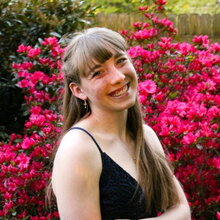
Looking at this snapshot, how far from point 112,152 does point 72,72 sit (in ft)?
1.26

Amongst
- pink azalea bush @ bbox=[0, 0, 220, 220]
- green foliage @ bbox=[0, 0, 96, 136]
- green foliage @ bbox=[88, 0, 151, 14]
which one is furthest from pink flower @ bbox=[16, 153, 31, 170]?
green foliage @ bbox=[88, 0, 151, 14]

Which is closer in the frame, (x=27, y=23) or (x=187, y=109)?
(x=187, y=109)

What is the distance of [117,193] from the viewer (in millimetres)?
2246

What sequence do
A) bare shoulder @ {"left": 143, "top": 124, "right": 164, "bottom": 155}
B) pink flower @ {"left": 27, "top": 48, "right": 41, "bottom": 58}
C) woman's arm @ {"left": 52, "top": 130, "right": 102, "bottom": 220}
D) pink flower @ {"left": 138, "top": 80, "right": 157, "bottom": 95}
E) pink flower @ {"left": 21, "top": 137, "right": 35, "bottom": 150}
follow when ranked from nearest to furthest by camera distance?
woman's arm @ {"left": 52, "top": 130, "right": 102, "bottom": 220}
bare shoulder @ {"left": 143, "top": 124, "right": 164, "bottom": 155}
pink flower @ {"left": 21, "top": 137, "right": 35, "bottom": 150}
pink flower @ {"left": 138, "top": 80, "right": 157, "bottom": 95}
pink flower @ {"left": 27, "top": 48, "right": 41, "bottom": 58}

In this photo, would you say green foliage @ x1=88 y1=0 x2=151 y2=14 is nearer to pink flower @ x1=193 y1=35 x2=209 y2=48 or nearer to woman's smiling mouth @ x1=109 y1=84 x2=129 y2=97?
pink flower @ x1=193 y1=35 x2=209 y2=48

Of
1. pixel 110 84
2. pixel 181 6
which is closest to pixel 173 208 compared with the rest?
pixel 110 84

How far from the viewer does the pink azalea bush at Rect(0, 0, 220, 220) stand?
314cm

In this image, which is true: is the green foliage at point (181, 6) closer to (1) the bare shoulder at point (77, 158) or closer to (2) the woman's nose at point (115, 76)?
(2) the woman's nose at point (115, 76)

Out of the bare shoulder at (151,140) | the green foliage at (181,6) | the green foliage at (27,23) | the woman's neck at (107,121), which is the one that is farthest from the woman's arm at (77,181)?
the green foliage at (181,6)

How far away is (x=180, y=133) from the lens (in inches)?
124

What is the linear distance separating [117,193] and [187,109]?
1171mm

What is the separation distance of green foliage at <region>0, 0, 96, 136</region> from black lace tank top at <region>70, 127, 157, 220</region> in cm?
239

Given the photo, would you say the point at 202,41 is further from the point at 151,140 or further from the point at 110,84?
the point at 110,84

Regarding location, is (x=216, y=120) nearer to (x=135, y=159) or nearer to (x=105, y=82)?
(x=135, y=159)
